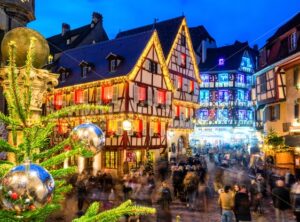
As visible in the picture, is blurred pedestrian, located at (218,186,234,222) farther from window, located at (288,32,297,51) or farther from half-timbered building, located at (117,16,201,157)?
half-timbered building, located at (117,16,201,157)

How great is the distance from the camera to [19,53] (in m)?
4.83

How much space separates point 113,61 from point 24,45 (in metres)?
28.3

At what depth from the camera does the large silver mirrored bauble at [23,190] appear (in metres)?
2.54

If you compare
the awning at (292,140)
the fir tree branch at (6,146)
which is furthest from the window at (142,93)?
the fir tree branch at (6,146)

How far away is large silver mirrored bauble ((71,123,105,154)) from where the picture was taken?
4426 mm

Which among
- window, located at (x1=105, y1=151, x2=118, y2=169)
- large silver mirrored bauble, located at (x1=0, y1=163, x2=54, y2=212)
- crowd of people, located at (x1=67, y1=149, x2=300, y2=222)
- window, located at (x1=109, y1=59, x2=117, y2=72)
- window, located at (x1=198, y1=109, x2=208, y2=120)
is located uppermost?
window, located at (x1=109, y1=59, x2=117, y2=72)

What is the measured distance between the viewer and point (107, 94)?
32594mm

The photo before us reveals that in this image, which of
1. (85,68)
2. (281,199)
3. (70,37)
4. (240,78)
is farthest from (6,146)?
(240,78)

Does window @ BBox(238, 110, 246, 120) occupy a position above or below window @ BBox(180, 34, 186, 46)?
below

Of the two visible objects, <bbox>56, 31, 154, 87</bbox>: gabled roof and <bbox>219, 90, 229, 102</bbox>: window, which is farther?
<bbox>219, 90, 229, 102</bbox>: window

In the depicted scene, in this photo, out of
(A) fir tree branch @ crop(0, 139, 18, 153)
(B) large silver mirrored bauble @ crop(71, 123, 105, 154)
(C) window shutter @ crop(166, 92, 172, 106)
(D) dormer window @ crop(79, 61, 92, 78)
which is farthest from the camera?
(C) window shutter @ crop(166, 92, 172, 106)

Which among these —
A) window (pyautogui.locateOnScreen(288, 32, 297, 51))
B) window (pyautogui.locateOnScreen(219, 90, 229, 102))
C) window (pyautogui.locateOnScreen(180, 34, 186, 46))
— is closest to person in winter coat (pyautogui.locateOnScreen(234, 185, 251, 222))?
window (pyautogui.locateOnScreen(288, 32, 297, 51))

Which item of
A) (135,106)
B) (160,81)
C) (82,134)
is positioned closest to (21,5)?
(82,134)

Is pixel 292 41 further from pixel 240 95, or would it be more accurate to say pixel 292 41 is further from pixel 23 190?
pixel 240 95
